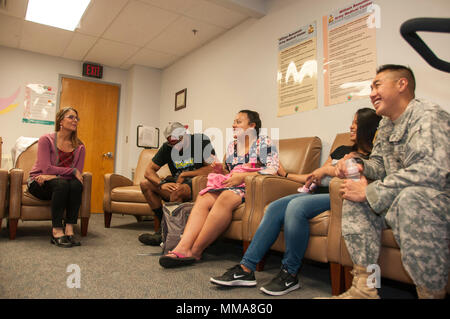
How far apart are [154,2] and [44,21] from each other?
1.43m

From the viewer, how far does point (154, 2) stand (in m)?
3.27

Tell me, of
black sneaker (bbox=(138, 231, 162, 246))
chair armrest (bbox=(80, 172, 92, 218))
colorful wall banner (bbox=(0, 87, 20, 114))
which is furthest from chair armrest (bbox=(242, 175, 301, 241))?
colorful wall banner (bbox=(0, 87, 20, 114))

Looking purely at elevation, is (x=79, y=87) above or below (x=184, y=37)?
below

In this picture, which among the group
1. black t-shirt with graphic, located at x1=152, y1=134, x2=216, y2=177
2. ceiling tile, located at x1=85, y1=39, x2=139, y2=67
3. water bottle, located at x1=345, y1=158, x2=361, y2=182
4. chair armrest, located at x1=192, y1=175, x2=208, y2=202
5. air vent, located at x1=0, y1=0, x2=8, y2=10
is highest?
ceiling tile, located at x1=85, y1=39, x2=139, y2=67

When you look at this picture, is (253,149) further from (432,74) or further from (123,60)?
(123,60)

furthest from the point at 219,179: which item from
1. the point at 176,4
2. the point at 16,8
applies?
the point at 16,8

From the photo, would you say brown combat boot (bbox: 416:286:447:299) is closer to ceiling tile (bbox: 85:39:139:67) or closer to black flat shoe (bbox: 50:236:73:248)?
black flat shoe (bbox: 50:236:73:248)

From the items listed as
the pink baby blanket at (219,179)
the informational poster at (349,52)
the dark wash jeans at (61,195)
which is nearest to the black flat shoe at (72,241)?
the dark wash jeans at (61,195)

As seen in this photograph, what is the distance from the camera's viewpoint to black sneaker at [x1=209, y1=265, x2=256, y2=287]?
60.9 inches

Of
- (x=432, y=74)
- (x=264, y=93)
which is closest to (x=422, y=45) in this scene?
(x=432, y=74)

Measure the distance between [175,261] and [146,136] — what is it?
321cm

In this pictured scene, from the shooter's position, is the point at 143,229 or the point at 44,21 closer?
the point at 143,229

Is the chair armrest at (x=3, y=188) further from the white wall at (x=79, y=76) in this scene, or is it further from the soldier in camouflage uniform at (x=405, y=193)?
the soldier in camouflage uniform at (x=405, y=193)

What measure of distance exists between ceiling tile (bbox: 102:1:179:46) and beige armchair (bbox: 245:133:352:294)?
2408 mm
